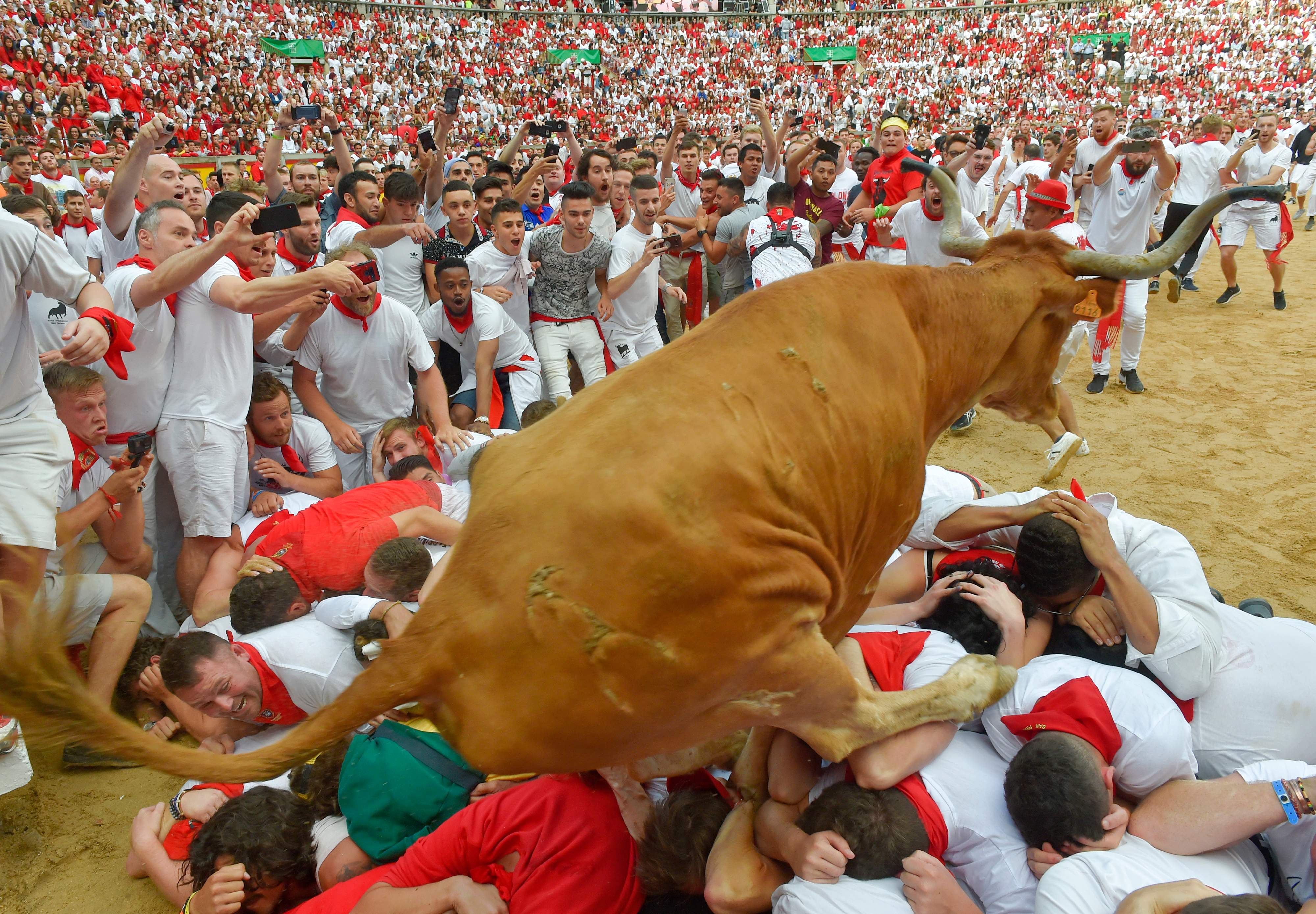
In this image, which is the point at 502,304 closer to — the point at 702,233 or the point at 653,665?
the point at 702,233

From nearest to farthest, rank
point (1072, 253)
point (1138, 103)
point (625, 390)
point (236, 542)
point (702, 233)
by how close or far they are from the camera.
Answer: point (625, 390) → point (1072, 253) → point (236, 542) → point (702, 233) → point (1138, 103)

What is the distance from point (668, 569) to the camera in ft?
5.70

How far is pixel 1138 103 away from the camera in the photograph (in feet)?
98.4

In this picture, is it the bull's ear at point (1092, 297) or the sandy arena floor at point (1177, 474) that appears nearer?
the bull's ear at point (1092, 297)

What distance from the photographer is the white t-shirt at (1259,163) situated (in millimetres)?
10758

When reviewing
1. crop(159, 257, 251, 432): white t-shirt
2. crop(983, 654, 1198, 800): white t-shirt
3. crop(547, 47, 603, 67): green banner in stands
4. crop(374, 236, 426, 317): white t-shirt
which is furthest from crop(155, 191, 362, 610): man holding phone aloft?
crop(547, 47, 603, 67): green banner in stands

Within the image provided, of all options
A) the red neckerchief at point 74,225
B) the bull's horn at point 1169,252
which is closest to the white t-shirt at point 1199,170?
the bull's horn at point 1169,252

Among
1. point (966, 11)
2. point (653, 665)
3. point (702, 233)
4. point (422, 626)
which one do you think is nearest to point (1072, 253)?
point (653, 665)

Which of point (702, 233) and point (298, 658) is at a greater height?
point (702, 233)

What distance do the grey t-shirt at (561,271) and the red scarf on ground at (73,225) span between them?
4709 mm

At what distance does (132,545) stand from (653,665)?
3.69 meters

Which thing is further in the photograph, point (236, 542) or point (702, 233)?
point (702, 233)

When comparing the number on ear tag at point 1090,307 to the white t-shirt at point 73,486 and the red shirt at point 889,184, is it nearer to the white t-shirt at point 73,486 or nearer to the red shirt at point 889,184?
the white t-shirt at point 73,486

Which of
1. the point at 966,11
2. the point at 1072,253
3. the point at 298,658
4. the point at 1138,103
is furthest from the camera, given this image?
the point at 966,11
